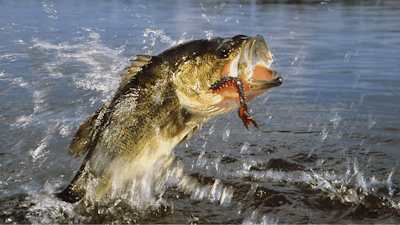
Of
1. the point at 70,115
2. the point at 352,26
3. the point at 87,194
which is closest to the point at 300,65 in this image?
the point at 70,115

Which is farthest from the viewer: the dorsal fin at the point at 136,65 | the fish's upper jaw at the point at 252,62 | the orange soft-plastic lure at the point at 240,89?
the dorsal fin at the point at 136,65

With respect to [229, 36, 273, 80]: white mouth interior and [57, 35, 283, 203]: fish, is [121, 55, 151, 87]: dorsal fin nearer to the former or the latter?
[57, 35, 283, 203]: fish

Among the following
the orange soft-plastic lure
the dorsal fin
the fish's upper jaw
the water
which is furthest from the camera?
the water

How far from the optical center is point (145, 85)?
10.2ft

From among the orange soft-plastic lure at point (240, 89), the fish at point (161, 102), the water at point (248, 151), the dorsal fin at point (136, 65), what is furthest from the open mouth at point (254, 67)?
the water at point (248, 151)

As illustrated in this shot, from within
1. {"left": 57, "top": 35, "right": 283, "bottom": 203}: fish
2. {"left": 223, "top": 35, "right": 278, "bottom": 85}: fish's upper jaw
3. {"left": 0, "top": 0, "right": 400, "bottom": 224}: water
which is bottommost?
{"left": 0, "top": 0, "right": 400, "bottom": 224}: water

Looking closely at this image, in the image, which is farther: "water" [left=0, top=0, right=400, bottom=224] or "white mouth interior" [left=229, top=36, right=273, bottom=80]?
"water" [left=0, top=0, right=400, bottom=224]

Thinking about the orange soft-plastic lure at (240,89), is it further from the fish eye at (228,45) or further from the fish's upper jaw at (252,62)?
the fish eye at (228,45)

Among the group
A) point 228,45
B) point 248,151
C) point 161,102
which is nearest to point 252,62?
point 228,45

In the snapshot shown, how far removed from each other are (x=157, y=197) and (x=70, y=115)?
266cm

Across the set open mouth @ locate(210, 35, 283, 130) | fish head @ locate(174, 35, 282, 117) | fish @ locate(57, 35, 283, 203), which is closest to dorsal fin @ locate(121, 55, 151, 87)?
fish @ locate(57, 35, 283, 203)

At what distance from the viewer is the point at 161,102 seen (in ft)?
10.1

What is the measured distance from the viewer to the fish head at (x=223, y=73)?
296 centimetres

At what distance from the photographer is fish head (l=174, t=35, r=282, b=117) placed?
9.72 feet
